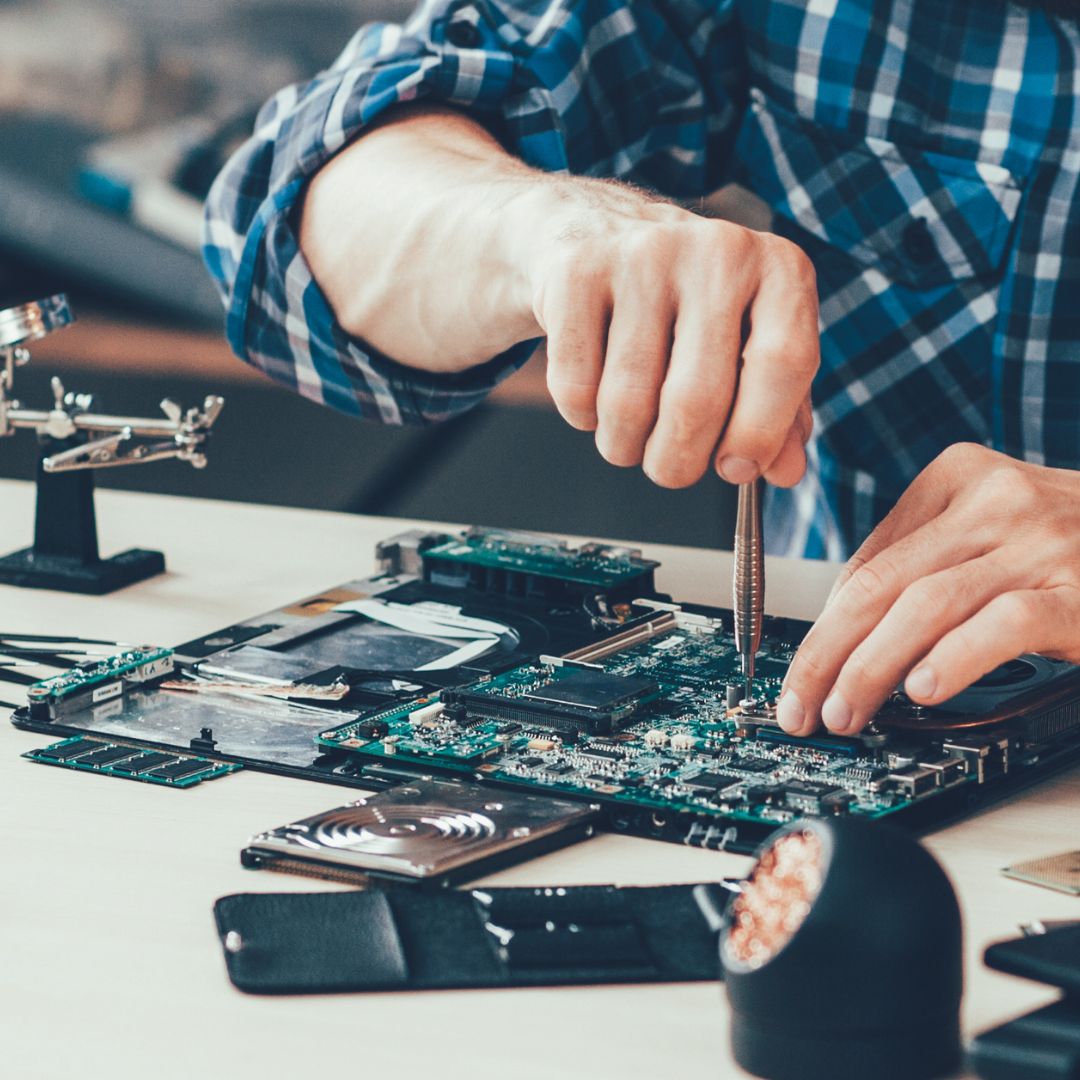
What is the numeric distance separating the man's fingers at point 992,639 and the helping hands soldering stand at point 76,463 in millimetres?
670

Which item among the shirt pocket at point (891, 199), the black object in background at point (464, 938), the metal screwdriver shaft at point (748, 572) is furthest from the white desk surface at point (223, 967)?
the shirt pocket at point (891, 199)

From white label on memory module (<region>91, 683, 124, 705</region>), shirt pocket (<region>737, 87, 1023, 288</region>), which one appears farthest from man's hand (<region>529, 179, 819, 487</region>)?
shirt pocket (<region>737, 87, 1023, 288</region>)

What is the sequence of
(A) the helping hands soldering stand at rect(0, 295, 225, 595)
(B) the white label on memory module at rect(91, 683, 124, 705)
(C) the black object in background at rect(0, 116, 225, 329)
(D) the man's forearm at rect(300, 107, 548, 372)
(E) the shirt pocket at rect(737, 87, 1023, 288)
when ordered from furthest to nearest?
(C) the black object in background at rect(0, 116, 225, 329)
(E) the shirt pocket at rect(737, 87, 1023, 288)
(A) the helping hands soldering stand at rect(0, 295, 225, 595)
(D) the man's forearm at rect(300, 107, 548, 372)
(B) the white label on memory module at rect(91, 683, 124, 705)

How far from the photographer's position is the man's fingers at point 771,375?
0.95 m

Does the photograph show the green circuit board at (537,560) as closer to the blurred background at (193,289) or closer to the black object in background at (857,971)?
the black object in background at (857,971)

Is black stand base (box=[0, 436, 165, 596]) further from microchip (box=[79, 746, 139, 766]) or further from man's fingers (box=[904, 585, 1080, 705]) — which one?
man's fingers (box=[904, 585, 1080, 705])

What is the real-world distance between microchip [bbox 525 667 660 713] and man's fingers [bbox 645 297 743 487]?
118 millimetres

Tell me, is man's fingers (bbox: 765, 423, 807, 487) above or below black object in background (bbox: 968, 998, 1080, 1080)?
above

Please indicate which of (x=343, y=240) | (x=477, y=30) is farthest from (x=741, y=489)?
(x=477, y=30)

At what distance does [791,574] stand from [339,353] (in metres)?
0.42

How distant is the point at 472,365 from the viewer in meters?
1.38

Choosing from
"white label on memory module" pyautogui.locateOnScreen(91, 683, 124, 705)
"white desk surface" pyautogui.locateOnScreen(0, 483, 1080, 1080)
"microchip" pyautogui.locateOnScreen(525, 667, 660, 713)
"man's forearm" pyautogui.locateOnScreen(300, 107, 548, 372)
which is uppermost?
"man's forearm" pyautogui.locateOnScreen(300, 107, 548, 372)

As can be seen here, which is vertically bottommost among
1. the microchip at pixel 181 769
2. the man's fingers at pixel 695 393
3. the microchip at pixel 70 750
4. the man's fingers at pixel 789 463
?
the microchip at pixel 181 769

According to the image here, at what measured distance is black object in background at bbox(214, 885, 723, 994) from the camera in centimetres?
72
